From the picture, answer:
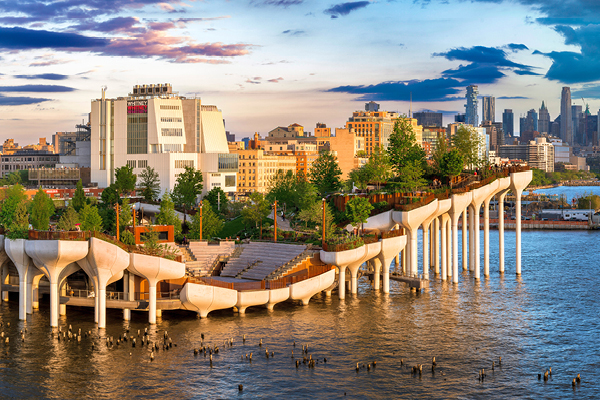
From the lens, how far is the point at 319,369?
60469mm

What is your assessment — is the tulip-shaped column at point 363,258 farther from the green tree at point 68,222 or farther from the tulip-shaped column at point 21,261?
the tulip-shaped column at point 21,261

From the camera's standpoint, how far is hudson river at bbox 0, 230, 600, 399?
55750 mm

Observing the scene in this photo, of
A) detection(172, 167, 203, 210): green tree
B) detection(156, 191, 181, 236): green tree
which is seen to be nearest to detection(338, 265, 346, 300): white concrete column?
detection(156, 191, 181, 236): green tree

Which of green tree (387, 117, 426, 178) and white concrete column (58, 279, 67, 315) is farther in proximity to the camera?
green tree (387, 117, 426, 178)

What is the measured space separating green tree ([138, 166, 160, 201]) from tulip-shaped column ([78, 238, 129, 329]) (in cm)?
8635

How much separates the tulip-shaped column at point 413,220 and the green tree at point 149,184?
77.4m

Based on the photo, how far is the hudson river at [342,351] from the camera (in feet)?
183

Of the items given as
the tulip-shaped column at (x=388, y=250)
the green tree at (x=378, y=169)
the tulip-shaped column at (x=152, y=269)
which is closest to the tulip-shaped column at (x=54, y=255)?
the tulip-shaped column at (x=152, y=269)

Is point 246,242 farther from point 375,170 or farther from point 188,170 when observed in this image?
point 188,170

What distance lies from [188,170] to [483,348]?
108107 millimetres

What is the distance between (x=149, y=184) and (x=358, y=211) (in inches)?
3451

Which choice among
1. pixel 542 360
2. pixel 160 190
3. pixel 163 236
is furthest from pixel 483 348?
pixel 160 190

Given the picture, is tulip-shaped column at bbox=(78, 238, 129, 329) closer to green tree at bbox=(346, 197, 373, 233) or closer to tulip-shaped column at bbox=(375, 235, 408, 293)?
tulip-shaped column at bbox=(375, 235, 408, 293)

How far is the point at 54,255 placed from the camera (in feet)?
233
